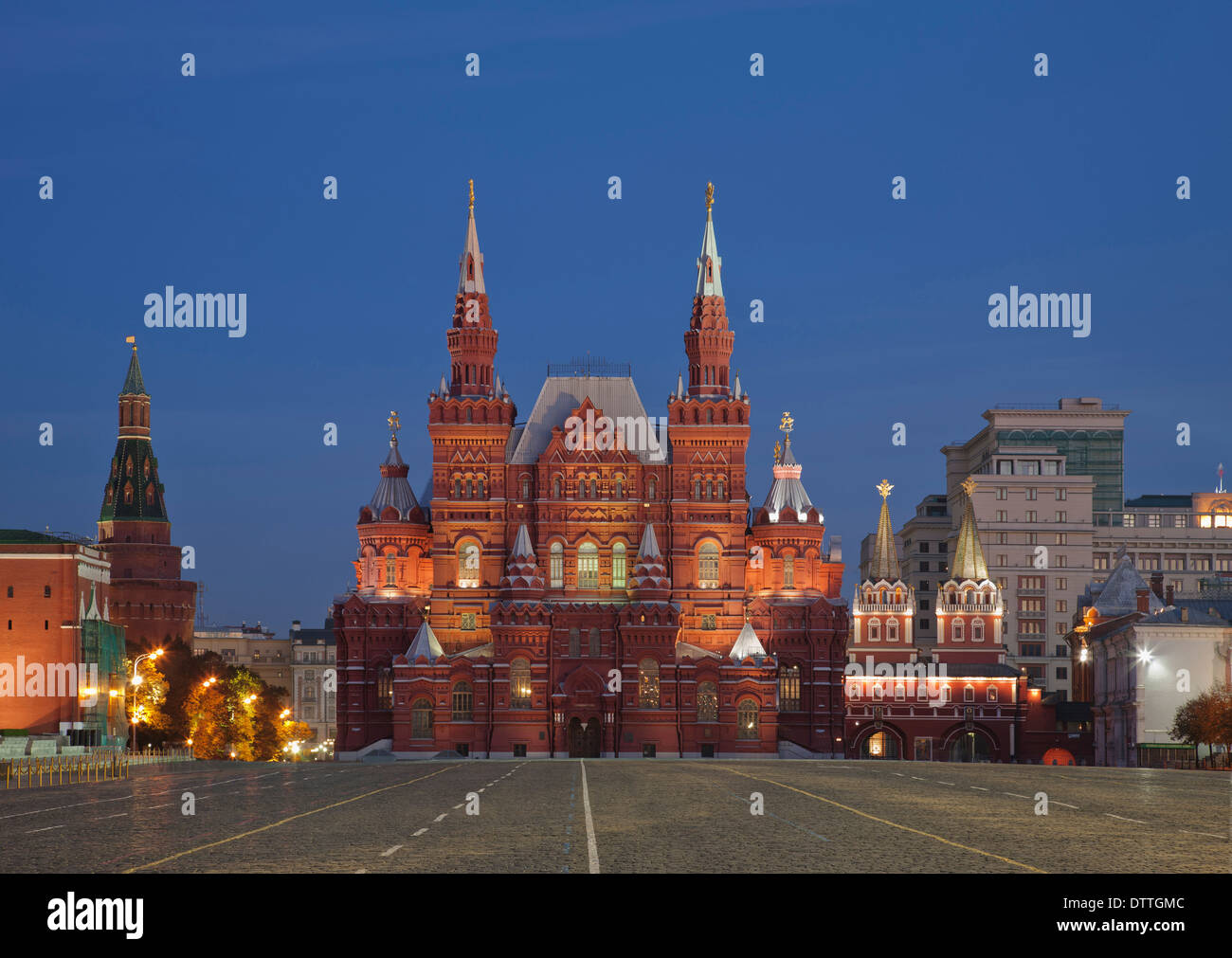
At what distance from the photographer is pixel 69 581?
390 feet

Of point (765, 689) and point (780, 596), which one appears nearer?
point (765, 689)

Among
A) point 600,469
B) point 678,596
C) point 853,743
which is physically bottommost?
point 853,743

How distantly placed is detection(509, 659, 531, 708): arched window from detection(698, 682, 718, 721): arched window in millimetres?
12124

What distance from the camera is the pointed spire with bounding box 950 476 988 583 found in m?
153

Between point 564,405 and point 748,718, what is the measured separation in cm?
2921

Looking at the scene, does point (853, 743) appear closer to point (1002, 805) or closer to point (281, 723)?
point (281, 723)

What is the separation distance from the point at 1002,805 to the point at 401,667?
79739 millimetres

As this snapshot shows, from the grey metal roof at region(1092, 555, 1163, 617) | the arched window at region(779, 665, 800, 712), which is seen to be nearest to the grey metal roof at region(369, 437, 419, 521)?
the arched window at region(779, 665, 800, 712)

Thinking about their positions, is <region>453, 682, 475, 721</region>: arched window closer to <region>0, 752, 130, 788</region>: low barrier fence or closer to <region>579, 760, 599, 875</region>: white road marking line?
<region>0, 752, 130, 788</region>: low barrier fence

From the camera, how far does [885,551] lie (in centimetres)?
15550

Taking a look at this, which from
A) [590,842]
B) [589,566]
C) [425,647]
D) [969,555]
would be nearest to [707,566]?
[589,566]

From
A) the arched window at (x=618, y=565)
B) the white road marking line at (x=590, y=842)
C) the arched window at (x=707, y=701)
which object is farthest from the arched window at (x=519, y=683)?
the white road marking line at (x=590, y=842)
